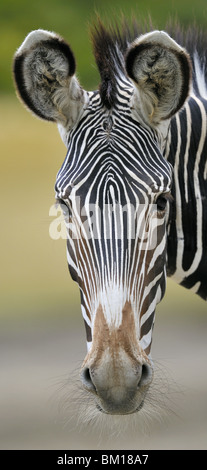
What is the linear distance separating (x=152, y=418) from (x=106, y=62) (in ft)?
6.74

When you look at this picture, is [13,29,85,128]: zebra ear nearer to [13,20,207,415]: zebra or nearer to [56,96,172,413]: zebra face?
[13,20,207,415]: zebra

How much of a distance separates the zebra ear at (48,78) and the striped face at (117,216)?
190mm

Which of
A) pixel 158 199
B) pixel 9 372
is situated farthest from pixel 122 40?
pixel 9 372

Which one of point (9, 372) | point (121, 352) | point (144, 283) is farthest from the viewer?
point (9, 372)

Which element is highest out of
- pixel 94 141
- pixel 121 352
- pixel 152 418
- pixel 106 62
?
pixel 106 62

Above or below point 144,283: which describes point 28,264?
above

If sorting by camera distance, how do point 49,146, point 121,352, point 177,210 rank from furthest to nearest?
point 49,146
point 177,210
point 121,352

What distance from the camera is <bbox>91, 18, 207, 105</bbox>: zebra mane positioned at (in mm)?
3574

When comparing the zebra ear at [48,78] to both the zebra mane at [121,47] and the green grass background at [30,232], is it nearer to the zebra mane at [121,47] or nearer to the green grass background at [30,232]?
the zebra mane at [121,47]

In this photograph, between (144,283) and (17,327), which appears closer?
(144,283)

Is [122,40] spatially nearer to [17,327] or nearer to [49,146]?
[17,327]

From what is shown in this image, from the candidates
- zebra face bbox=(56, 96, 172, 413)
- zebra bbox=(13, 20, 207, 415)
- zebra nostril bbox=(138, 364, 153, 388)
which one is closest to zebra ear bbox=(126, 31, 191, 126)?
zebra bbox=(13, 20, 207, 415)

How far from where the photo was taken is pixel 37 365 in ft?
37.3

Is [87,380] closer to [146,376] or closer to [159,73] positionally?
[146,376]
